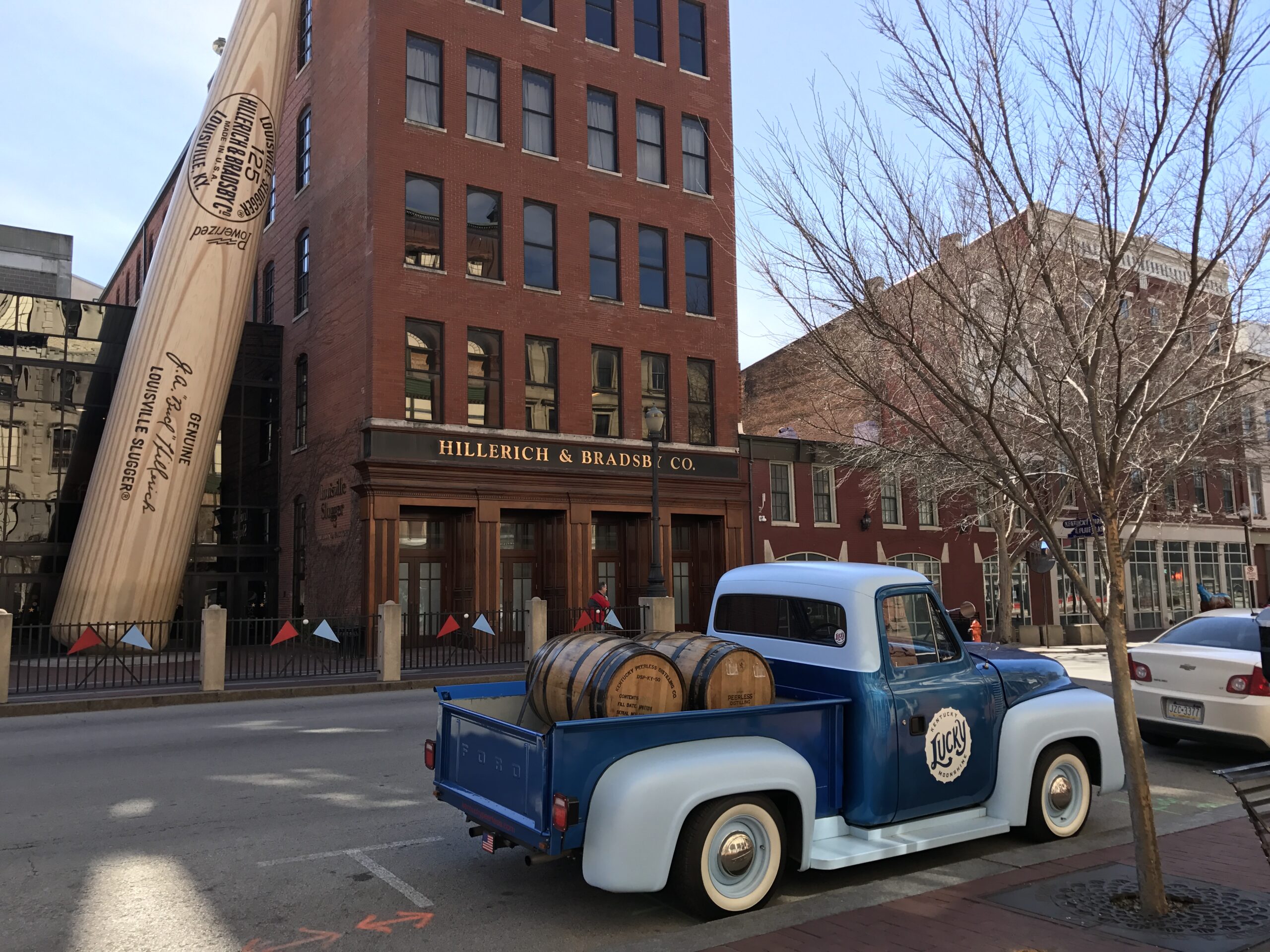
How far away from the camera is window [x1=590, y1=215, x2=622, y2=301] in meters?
28.7

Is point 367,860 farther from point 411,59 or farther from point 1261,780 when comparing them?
point 411,59

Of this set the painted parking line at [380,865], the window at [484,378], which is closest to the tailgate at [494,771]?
the painted parking line at [380,865]

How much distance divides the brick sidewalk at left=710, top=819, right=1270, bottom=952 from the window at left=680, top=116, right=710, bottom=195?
27.0 metres

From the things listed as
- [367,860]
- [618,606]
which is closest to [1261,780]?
[367,860]

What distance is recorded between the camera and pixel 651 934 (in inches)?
209

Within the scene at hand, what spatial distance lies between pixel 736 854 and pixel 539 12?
91.9 ft

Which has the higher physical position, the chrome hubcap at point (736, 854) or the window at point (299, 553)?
the window at point (299, 553)

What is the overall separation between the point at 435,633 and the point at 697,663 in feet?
68.2

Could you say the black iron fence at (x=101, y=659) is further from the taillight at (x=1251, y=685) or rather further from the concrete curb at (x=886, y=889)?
the taillight at (x=1251, y=685)

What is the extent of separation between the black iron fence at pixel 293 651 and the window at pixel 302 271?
11.3 meters

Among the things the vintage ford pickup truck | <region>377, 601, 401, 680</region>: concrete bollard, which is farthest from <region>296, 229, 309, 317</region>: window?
the vintage ford pickup truck

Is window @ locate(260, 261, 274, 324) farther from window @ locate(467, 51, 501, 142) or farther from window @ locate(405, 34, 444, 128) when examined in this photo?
window @ locate(467, 51, 501, 142)

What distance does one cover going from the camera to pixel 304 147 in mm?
30297

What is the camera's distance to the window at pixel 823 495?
1267 inches
